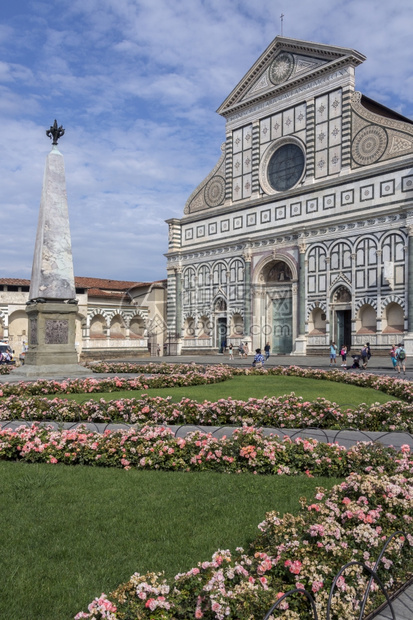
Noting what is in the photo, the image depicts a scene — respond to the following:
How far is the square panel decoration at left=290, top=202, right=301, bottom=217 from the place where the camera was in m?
38.1

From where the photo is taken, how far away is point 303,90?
125 ft

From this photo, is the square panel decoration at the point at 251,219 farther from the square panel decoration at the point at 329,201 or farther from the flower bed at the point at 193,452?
the flower bed at the point at 193,452

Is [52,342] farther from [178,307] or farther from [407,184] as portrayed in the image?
[178,307]

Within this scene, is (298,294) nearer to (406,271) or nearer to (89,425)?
(406,271)

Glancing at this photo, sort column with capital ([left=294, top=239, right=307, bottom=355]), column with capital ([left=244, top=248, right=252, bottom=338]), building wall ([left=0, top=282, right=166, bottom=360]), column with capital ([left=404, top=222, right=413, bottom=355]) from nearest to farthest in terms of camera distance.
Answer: column with capital ([left=404, top=222, right=413, bottom=355]) < column with capital ([left=294, top=239, right=307, bottom=355]) < column with capital ([left=244, top=248, right=252, bottom=338]) < building wall ([left=0, top=282, right=166, bottom=360])

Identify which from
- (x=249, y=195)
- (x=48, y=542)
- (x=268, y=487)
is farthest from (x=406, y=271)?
(x=48, y=542)

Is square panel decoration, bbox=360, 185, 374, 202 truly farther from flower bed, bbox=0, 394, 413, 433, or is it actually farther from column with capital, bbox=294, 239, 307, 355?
flower bed, bbox=0, 394, 413, 433

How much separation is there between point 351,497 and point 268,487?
135cm

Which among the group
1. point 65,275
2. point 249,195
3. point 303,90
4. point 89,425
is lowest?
point 89,425

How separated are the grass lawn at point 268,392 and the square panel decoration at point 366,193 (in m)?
20.0

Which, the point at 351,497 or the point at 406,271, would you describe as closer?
the point at 351,497

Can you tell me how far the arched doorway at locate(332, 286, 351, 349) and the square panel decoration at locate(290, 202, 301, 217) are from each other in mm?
6436

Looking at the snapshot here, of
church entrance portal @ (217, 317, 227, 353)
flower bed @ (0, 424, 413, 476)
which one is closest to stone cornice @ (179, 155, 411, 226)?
church entrance portal @ (217, 317, 227, 353)

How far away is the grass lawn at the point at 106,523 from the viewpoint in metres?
3.79
